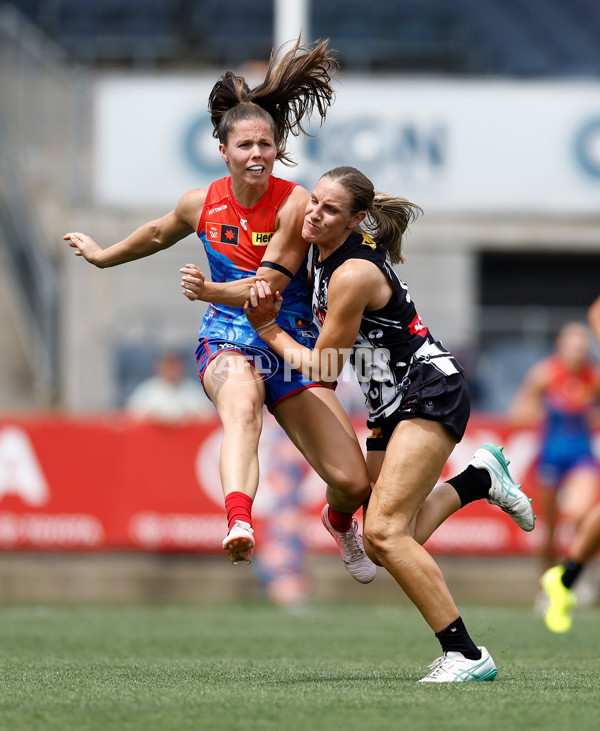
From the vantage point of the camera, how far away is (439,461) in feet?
17.6

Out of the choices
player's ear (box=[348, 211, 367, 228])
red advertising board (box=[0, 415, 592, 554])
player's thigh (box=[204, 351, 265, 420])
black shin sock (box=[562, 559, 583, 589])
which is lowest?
red advertising board (box=[0, 415, 592, 554])

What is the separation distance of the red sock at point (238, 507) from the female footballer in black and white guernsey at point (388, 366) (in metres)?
0.49

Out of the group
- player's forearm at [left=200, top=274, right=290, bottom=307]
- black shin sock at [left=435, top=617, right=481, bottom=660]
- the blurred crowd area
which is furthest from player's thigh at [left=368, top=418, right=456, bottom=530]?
the blurred crowd area

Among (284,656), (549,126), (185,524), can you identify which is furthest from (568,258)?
(284,656)

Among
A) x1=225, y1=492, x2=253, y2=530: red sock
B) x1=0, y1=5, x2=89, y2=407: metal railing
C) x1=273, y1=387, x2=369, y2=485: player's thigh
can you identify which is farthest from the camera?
x1=0, y1=5, x2=89, y2=407: metal railing

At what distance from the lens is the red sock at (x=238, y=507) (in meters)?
5.27

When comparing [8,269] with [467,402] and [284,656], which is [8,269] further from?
[467,402]

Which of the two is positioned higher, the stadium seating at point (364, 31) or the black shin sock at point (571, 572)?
the stadium seating at point (364, 31)

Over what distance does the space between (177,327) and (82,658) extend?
23.5ft

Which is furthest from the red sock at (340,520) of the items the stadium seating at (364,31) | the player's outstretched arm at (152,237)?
the stadium seating at (364,31)

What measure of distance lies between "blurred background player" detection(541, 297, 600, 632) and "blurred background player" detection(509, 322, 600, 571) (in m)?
2.78

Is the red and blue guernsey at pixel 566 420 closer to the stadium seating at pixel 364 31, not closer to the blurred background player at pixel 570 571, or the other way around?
the blurred background player at pixel 570 571

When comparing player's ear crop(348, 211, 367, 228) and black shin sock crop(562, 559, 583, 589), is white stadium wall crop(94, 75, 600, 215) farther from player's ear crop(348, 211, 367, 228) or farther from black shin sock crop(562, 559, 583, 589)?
player's ear crop(348, 211, 367, 228)

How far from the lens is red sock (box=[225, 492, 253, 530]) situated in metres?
5.27
